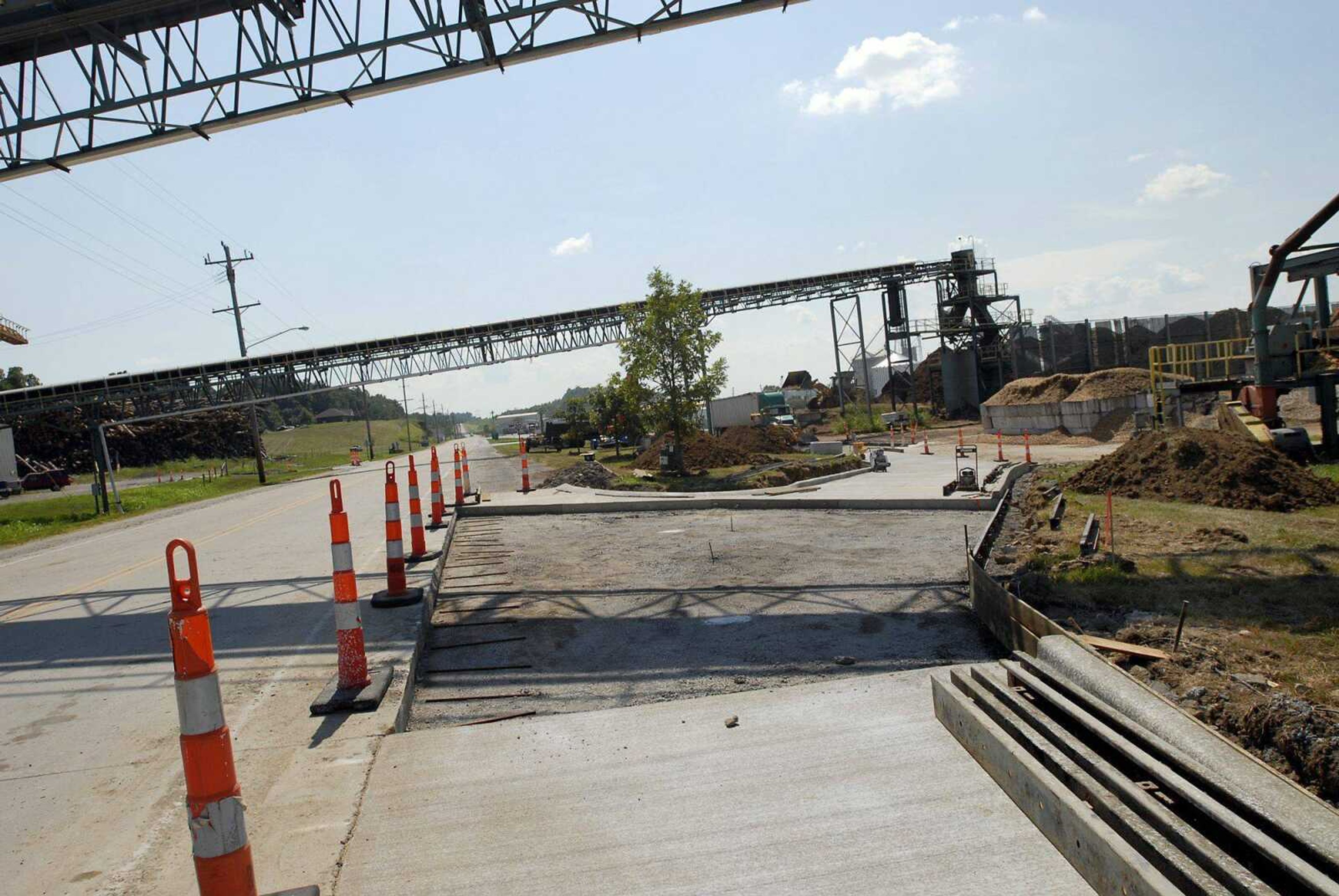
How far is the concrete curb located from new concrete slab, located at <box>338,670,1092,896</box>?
0.51 meters

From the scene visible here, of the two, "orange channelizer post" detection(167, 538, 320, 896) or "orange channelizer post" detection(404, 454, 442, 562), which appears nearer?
"orange channelizer post" detection(167, 538, 320, 896)

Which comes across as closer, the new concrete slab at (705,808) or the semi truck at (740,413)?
the new concrete slab at (705,808)

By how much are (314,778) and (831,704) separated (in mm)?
2747

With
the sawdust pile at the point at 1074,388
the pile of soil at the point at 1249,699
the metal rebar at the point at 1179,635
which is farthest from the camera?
the sawdust pile at the point at 1074,388

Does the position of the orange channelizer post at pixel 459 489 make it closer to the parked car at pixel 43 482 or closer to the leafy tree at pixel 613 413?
the leafy tree at pixel 613 413

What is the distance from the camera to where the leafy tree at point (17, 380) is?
89938 mm

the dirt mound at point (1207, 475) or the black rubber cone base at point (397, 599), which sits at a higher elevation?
the black rubber cone base at point (397, 599)

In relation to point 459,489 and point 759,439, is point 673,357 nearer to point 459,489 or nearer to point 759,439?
point 759,439

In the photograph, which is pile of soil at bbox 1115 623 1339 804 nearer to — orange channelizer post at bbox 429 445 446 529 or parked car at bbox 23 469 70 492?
orange channelizer post at bbox 429 445 446 529

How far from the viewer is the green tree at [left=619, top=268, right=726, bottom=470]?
32.2 m

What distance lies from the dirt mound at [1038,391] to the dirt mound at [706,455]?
45.7ft

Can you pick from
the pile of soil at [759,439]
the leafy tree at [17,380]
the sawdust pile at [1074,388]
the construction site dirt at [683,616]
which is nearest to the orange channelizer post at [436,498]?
the construction site dirt at [683,616]

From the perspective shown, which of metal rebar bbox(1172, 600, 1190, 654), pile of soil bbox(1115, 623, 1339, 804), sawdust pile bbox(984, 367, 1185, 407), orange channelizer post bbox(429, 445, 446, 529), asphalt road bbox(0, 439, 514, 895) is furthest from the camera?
sawdust pile bbox(984, 367, 1185, 407)

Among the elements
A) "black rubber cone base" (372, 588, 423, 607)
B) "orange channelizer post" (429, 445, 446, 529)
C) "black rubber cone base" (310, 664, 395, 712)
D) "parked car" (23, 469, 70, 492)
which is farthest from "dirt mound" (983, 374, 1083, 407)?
"parked car" (23, 469, 70, 492)
